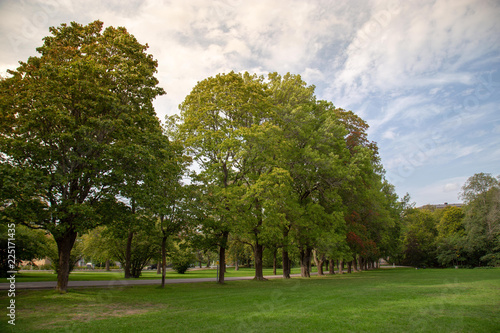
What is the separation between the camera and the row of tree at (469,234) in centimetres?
5319

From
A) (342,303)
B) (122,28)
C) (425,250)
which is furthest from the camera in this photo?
(425,250)

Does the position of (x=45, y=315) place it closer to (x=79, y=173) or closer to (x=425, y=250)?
(x=79, y=173)

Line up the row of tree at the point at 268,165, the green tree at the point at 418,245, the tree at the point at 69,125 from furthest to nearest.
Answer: the green tree at the point at 418,245 → the row of tree at the point at 268,165 → the tree at the point at 69,125

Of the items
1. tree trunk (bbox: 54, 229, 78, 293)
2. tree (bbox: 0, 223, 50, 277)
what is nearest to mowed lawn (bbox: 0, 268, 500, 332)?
tree trunk (bbox: 54, 229, 78, 293)

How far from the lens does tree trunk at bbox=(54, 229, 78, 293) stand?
47.6 feet

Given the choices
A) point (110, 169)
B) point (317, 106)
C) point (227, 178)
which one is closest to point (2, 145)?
point (110, 169)

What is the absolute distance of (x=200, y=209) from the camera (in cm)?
2066

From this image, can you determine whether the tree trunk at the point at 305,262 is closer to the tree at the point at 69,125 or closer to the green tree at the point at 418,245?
the tree at the point at 69,125

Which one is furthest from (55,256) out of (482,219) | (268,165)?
(482,219)

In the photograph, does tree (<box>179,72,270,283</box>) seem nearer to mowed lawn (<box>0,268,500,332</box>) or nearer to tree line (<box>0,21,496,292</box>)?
tree line (<box>0,21,496,292</box>)

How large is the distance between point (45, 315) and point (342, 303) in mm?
10235

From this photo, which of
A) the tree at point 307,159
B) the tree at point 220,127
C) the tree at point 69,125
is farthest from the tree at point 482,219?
the tree at point 69,125

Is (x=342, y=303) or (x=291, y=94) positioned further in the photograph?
(x=291, y=94)

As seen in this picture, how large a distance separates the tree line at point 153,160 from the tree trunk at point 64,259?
0.20 ft
